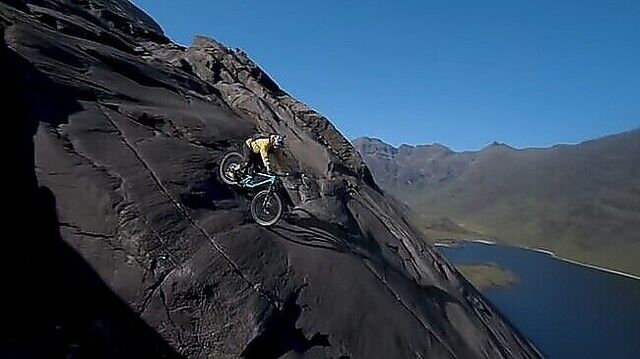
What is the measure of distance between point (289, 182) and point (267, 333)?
7.39 metres

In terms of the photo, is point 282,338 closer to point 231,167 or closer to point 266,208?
point 266,208

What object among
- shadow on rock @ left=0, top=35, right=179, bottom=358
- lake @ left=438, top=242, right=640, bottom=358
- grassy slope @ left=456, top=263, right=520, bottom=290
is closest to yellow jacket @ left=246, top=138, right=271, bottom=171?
shadow on rock @ left=0, top=35, right=179, bottom=358

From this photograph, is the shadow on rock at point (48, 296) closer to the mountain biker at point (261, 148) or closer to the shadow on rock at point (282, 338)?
the shadow on rock at point (282, 338)

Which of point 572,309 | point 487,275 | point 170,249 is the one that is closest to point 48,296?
point 170,249

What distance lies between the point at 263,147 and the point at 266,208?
190cm

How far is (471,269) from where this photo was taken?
136750 mm

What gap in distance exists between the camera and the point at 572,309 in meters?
97.1

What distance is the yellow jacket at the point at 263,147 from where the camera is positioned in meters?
16.3

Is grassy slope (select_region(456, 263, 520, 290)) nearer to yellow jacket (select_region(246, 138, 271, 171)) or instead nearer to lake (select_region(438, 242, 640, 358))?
lake (select_region(438, 242, 640, 358))

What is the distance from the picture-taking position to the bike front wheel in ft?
52.6

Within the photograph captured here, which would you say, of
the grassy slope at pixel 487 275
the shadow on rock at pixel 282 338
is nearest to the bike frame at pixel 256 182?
Result: the shadow on rock at pixel 282 338

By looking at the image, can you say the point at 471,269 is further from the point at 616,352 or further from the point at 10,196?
the point at 10,196

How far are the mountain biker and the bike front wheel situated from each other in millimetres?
846

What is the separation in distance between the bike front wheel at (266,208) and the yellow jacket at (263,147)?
896 millimetres
